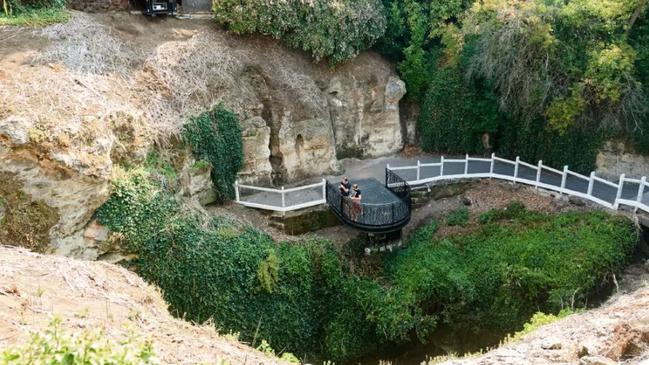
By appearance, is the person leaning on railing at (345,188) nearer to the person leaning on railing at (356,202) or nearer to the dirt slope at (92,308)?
the person leaning on railing at (356,202)

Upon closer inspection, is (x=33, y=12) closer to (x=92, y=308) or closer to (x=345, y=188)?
(x=345, y=188)

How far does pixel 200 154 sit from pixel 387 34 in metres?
9.20

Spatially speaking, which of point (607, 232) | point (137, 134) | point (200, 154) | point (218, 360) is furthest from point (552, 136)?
point (218, 360)

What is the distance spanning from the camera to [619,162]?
17.4 metres

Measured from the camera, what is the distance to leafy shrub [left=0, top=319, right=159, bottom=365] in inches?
209

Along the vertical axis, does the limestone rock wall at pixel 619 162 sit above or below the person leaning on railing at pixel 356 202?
above

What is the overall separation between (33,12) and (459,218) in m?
14.0

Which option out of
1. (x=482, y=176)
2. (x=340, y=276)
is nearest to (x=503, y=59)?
(x=482, y=176)

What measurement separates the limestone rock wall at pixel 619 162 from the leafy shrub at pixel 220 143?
1148 cm

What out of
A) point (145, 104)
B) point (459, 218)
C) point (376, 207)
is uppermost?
point (145, 104)

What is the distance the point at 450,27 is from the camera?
19250mm

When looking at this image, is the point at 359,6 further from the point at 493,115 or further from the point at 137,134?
the point at 137,134

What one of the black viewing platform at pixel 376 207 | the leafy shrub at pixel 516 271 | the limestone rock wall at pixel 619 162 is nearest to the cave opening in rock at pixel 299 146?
the black viewing platform at pixel 376 207

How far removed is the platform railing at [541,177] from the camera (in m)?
15.7
